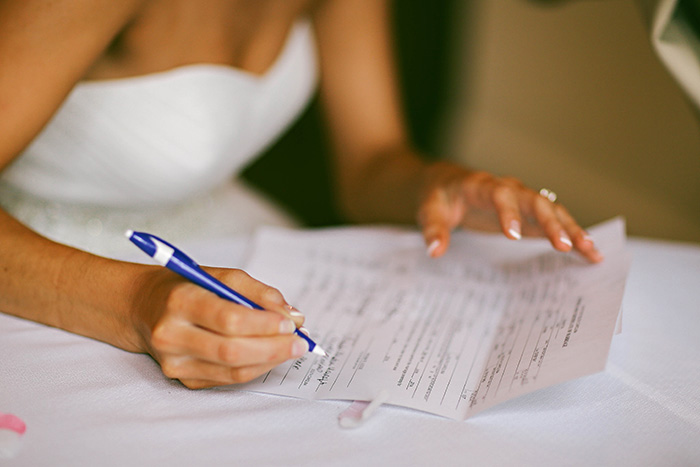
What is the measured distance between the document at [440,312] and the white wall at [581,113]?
1.22 metres

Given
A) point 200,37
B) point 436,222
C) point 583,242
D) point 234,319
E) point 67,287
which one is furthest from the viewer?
point 200,37

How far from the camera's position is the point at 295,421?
0.50 meters

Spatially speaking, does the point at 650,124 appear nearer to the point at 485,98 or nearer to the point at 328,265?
the point at 485,98

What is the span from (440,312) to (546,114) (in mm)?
1830

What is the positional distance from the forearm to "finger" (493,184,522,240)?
0.43 meters

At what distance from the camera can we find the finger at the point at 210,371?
1.68 feet

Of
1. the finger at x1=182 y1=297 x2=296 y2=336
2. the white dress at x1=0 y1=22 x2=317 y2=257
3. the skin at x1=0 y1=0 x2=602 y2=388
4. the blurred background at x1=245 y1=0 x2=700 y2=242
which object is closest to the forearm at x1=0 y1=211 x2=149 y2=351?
the skin at x1=0 y1=0 x2=602 y2=388

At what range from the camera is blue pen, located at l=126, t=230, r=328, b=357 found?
0.48 meters

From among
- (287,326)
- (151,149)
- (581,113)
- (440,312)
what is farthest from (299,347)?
(581,113)

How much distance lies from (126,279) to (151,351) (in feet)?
0.25

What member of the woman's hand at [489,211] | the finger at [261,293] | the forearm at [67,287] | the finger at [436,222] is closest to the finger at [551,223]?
the woman's hand at [489,211]

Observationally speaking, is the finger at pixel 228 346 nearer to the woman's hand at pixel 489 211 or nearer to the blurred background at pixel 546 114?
the woman's hand at pixel 489 211

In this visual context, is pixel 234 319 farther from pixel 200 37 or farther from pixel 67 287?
pixel 200 37

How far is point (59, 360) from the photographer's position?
0.57 metres
